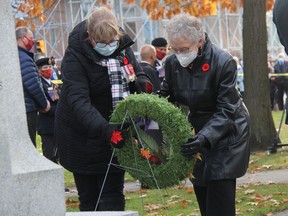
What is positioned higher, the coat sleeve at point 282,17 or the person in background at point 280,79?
the coat sleeve at point 282,17

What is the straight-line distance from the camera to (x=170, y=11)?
2309cm

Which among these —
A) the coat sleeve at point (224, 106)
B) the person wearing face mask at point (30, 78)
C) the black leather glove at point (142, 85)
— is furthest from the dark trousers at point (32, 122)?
Answer: the coat sleeve at point (224, 106)

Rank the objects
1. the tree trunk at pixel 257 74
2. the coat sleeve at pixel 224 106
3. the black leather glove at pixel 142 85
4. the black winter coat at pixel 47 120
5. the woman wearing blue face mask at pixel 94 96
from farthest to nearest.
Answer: the tree trunk at pixel 257 74
the black winter coat at pixel 47 120
the black leather glove at pixel 142 85
the woman wearing blue face mask at pixel 94 96
the coat sleeve at pixel 224 106

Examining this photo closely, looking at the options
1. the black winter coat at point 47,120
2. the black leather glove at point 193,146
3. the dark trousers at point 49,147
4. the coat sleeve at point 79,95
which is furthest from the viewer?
the dark trousers at point 49,147

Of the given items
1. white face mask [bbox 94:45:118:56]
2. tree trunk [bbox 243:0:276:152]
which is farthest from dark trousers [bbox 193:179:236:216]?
tree trunk [bbox 243:0:276:152]

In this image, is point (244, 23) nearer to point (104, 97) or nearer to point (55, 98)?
point (55, 98)

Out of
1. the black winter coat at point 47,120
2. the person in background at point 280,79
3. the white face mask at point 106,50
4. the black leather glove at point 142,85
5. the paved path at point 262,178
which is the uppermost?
the white face mask at point 106,50

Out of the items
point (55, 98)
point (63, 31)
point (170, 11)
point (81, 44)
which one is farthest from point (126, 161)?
point (63, 31)

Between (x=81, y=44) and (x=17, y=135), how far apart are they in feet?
4.45

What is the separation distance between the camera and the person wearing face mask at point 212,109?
6242 mm

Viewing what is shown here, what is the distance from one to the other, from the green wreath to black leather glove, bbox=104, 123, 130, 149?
63 millimetres

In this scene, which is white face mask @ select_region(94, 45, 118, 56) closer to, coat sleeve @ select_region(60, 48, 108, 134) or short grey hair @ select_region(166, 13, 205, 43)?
coat sleeve @ select_region(60, 48, 108, 134)

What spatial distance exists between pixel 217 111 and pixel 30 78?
523 centimetres

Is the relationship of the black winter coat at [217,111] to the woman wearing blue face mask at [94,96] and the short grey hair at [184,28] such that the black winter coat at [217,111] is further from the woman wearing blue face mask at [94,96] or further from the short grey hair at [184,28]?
the woman wearing blue face mask at [94,96]
